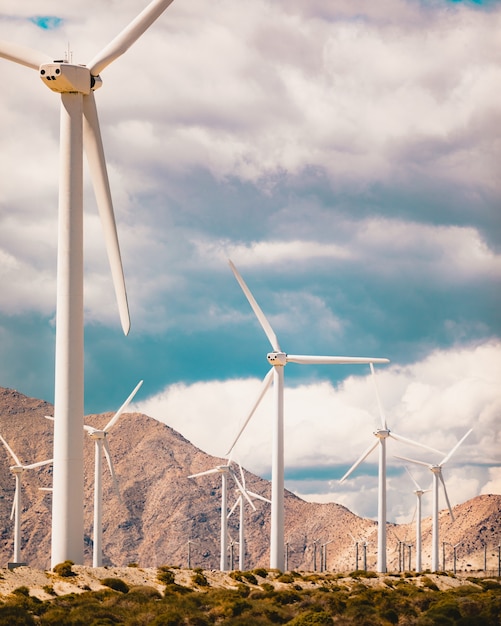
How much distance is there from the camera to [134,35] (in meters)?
52.4

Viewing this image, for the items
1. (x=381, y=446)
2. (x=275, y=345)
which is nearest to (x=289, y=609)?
(x=275, y=345)

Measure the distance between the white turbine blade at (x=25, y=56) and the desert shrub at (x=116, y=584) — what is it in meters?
25.6

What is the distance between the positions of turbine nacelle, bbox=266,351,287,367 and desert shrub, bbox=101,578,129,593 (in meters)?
35.1

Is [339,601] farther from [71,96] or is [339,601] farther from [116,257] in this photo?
[71,96]

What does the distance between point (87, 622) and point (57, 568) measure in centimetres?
816

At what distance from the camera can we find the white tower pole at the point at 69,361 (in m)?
50.1

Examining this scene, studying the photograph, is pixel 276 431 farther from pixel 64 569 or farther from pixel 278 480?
pixel 64 569

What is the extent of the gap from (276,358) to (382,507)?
33872 millimetres

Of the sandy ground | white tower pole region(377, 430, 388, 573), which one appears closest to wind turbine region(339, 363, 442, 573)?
white tower pole region(377, 430, 388, 573)

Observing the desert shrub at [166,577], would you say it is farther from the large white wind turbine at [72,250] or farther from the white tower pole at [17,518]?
the white tower pole at [17,518]

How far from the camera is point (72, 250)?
2013 inches

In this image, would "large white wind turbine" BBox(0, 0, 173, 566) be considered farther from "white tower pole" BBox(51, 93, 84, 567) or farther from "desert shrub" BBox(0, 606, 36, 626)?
"desert shrub" BBox(0, 606, 36, 626)

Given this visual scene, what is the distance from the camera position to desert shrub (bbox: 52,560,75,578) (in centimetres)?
4938

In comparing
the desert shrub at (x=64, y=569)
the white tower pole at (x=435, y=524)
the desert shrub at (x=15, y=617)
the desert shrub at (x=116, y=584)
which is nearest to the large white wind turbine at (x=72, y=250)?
the desert shrub at (x=64, y=569)
